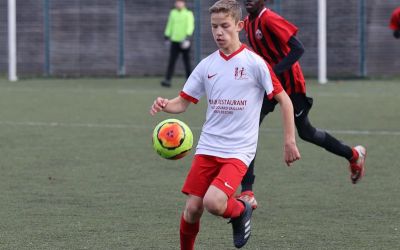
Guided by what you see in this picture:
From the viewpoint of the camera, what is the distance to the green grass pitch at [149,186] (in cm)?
767

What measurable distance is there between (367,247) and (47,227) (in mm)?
2393

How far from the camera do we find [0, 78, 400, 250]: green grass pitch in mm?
7672

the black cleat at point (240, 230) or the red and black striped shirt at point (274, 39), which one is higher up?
the red and black striped shirt at point (274, 39)

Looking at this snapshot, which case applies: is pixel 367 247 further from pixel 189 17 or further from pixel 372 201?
pixel 189 17

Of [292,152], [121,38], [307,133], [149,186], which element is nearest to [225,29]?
[292,152]

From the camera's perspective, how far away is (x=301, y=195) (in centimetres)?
961

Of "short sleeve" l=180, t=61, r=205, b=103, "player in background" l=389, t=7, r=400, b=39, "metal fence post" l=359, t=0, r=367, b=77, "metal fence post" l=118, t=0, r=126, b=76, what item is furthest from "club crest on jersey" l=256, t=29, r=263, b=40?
"metal fence post" l=118, t=0, r=126, b=76

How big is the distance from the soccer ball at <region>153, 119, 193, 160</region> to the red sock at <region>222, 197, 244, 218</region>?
A: 0.49m

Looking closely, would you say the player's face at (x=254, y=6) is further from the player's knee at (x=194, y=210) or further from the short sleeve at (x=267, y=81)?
the player's knee at (x=194, y=210)

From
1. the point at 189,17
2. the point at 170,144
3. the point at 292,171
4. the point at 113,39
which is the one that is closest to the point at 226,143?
the point at 170,144

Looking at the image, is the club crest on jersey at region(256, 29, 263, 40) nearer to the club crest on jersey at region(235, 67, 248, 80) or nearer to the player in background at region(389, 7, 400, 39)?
the club crest on jersey at region(235, 67, 248, 80)

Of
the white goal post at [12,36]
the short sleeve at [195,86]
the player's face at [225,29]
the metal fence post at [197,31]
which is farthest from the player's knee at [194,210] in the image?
the metal fence post at [197,31]

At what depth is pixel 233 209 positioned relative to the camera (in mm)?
6949

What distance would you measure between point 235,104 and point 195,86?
1.29ft
